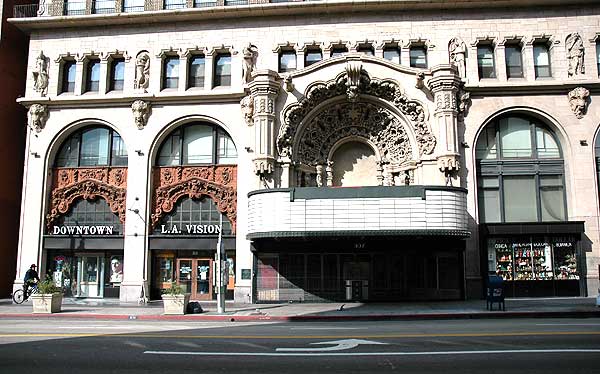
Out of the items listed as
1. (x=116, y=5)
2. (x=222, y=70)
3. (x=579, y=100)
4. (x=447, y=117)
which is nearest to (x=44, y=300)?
(x=222, y=70)

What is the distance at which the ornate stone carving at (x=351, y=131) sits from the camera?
29.8 meters

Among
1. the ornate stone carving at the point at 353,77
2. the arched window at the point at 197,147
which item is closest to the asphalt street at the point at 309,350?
the arched window at the point at 197,147

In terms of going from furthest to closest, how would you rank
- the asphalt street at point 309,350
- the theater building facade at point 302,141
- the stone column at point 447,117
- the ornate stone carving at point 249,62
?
the ornate stone carving at point 249,62
the theater building facade at point 302,141
the stone column at point 447,117
the asphalt street at point 309,350

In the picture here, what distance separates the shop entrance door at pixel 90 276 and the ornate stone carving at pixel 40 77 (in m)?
10.6

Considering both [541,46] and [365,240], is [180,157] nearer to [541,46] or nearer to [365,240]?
[365,240]

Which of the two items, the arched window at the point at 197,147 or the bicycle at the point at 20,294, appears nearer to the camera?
the bicycle at the point at 20,294

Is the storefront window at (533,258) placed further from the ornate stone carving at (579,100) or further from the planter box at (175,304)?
the planter box at (175,304)

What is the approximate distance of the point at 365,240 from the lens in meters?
27.0

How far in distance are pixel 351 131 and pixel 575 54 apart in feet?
43.3

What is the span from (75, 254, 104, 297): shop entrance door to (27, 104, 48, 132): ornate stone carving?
836cm

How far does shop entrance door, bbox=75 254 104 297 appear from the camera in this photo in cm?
3069

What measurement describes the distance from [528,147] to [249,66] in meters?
16.8

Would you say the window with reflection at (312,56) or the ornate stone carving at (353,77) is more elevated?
the window with reflection at (312,56)

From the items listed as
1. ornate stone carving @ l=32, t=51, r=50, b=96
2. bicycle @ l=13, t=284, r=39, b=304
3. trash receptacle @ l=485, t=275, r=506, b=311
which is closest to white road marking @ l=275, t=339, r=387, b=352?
trash receptacle @ l=485, t=275, r=506, b=311
